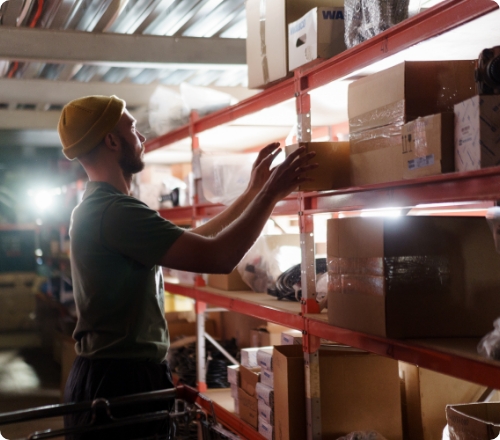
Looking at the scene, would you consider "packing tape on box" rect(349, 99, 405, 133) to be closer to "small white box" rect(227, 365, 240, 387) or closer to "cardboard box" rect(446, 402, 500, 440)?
"cardboard box" rect(446, 402, 500, 440)

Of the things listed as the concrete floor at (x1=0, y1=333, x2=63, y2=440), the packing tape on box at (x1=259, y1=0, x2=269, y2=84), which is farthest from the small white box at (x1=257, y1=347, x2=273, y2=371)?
the concrete floor at (x1=0, y1=333, x2=63, y2=440)

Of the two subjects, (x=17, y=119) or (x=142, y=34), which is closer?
(x=142, y=34)

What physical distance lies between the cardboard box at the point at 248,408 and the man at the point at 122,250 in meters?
1.17

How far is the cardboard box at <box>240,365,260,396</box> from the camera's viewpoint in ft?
11.5

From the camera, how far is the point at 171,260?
2135 mm

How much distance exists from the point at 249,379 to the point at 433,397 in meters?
1.14

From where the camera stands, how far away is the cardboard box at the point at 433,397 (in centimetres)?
283

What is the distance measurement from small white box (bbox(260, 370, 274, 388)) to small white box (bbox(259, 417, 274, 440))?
0.68ft

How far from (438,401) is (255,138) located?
2683 millimetres

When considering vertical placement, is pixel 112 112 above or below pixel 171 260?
above

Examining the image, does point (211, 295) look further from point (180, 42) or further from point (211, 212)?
point (180, 42)

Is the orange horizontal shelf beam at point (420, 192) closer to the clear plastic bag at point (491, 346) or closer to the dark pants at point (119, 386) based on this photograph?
the clear plastic bag at point (491, 346)

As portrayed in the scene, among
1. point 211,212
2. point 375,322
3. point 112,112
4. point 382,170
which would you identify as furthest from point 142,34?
point 375,322

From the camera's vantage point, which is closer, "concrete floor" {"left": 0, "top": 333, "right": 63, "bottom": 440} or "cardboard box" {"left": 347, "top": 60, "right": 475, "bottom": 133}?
"cardboard box" {"left": 347, "top": 60, "right": 475, "bottom": 133}
